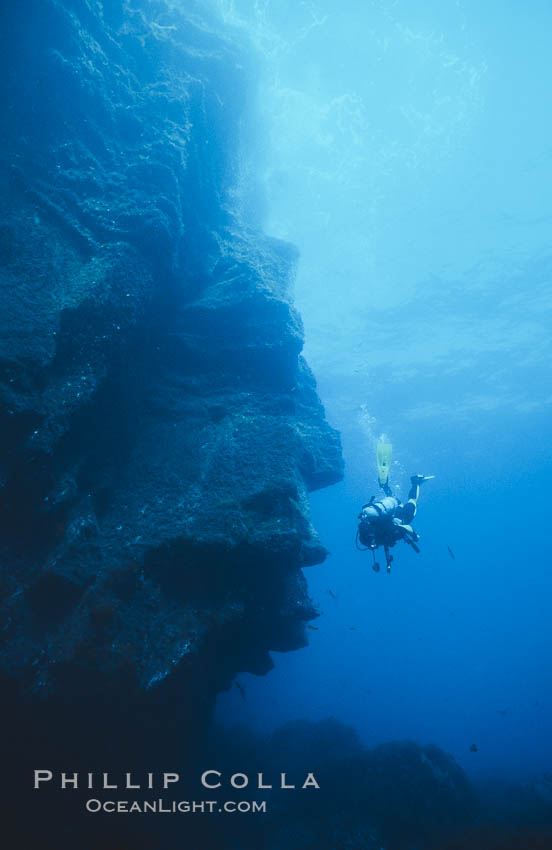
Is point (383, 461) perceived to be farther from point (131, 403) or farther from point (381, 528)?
point (131, 403)

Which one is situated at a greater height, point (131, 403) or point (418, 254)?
point (418, 254)

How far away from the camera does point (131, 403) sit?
7.07m

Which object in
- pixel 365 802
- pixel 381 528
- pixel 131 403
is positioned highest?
pixel 131 403

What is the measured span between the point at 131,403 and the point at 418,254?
18.1 metres

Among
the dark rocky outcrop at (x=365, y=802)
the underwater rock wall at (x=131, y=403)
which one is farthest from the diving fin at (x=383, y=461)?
the dark rocky outcrop at (x=365, y=802)

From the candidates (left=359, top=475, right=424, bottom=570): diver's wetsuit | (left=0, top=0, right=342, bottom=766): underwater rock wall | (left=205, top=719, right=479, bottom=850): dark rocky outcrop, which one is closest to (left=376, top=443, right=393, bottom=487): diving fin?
(left=0, top=0, right=342, bottom=766): underwater rock wall

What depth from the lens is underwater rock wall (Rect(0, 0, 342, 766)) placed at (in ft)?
16.4

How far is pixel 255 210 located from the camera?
45.0 ft

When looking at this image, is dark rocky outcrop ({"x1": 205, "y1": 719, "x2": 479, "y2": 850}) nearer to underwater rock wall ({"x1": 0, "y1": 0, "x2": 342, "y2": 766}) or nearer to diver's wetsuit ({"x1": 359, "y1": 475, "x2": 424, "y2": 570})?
underwater rock wall ({"x1": 0, "y1": 0, "x2": 342, "y2": 766})

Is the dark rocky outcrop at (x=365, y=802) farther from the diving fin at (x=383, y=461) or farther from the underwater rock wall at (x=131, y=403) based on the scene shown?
the diving fin at (x=383, y=461)

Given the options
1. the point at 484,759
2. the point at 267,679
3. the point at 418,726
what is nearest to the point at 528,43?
the point at 484,759

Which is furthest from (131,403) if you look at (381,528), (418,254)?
(418,254)

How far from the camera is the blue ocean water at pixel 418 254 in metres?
12.1

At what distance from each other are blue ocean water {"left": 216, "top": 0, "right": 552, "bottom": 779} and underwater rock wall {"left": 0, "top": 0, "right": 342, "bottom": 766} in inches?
190
